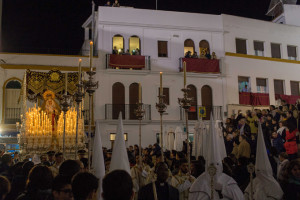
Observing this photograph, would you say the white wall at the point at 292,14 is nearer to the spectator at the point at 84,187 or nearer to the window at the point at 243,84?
the window at the point at 243,84

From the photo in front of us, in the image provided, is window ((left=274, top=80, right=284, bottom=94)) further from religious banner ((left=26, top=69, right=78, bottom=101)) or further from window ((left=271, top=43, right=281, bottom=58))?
religious banner ((left=26, top=69, right=78, bottom=101))

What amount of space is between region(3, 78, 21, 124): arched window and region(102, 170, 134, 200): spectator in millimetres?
21711

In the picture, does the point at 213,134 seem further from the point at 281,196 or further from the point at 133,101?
the point at 133,101

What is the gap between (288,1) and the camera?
106ft

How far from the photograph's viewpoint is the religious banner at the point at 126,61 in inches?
970

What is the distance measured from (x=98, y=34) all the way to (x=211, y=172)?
68.0 feet

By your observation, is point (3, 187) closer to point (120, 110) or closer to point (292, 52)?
point (120, 110)

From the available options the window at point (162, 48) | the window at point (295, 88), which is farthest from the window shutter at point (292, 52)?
the window at point (162, 48)

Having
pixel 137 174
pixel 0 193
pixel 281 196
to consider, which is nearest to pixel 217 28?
pixel 137 174

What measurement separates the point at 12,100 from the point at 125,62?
7851 mm

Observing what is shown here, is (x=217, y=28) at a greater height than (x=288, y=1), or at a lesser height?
lesser

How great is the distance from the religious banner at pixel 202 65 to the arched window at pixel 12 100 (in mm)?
11577

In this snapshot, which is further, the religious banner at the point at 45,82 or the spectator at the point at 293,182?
the religious banner at the point at 45,82

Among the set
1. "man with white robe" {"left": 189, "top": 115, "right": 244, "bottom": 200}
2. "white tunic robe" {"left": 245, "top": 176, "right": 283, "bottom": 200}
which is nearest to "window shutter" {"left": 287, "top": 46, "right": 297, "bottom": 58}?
"white tunic robe" {"left": 245, "top": 176, "right": 283, "bottom": 200}
